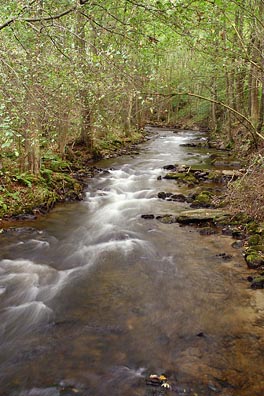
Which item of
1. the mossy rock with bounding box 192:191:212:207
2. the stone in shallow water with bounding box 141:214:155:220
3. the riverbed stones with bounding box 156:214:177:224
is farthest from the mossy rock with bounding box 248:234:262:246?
the stone in shallow water with bounding box 141:214:155:220

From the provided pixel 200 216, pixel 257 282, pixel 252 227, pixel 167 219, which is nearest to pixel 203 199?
pixel 200 216

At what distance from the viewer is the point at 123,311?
5.68 m

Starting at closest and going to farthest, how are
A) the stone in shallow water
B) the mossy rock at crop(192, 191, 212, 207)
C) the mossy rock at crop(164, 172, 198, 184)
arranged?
the stone in shallow water < the mossy rock at crop(192, 191, 212, 207) < the mossy rock at crop(164, 172, 198, 184)

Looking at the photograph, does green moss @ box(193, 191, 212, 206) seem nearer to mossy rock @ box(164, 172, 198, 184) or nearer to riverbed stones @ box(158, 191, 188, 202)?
riverbed stones @ box(158, 191, 188, 202)

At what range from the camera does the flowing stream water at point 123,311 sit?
4262 millimetres

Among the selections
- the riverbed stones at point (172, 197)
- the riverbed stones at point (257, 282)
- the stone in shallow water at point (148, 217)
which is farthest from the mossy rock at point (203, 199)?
the riverbed stones at point (257, 282)

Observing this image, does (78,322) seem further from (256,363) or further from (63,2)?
(63,2)

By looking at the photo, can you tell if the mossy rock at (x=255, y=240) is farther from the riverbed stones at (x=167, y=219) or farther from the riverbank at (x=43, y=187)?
the riverbank at (x=43, y=187)

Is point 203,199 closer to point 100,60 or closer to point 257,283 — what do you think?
point 257,283

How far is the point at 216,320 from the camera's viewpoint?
17.7ft

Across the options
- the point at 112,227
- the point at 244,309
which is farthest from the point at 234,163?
the point at 244,309

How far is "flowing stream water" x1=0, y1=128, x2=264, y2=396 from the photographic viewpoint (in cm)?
426

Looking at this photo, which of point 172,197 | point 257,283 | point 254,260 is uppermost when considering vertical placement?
point 172,197

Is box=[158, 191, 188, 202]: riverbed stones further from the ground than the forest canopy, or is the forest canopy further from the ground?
the forest canopy
